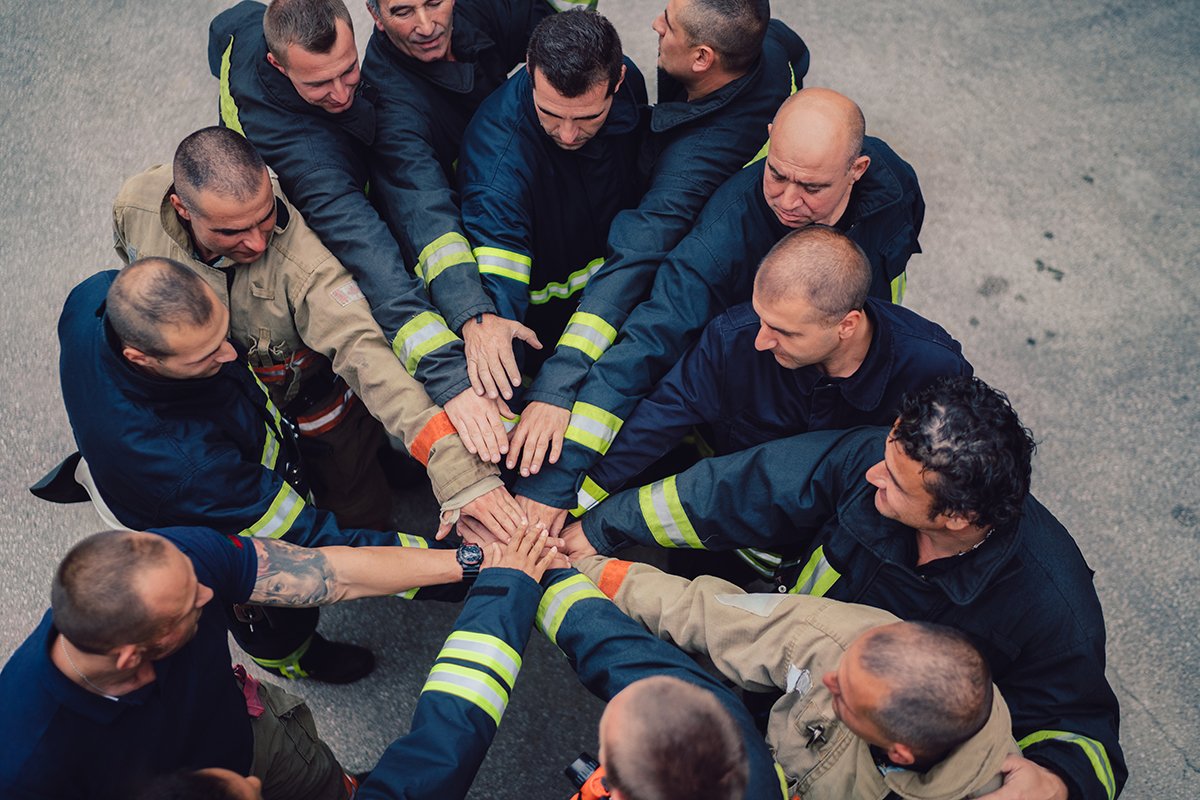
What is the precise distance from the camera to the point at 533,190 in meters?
2.91

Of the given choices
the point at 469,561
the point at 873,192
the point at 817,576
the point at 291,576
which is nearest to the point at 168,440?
the point at 291,576

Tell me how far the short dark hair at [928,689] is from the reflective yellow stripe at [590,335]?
4.03ft

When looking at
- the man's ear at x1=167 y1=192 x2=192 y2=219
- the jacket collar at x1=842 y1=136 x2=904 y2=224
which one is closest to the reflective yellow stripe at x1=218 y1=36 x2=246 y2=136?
the man's ear at x1=167 y1=192 x2=192 y2=219

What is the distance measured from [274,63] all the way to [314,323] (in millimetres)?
783

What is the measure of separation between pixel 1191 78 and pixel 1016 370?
81.2 inches

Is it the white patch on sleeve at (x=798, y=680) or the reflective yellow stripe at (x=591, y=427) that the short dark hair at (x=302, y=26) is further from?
the white patch on sleeve at (x=798, y=680)

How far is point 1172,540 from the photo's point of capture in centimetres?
346

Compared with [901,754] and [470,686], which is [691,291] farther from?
[901,754]

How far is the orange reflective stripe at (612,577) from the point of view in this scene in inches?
99.3

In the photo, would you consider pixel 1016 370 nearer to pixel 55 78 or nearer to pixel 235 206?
pixel 235 206

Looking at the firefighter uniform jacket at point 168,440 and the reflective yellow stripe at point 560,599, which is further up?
the firefighter uniform jacket at point 168,440

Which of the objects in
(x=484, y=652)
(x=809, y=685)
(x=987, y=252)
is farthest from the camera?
(x=987, y=252)

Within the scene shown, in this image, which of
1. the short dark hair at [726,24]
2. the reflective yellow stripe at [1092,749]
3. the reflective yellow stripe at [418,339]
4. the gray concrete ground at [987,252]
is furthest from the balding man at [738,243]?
Result: the reflective yellow stripe at [1092,749]

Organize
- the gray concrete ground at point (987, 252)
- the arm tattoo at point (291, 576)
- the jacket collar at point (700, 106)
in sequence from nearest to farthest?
the arm tattoo at point (291, 576) < the jacket collar at point (700, 106) < the gray concrete ground at point (987, 252)
